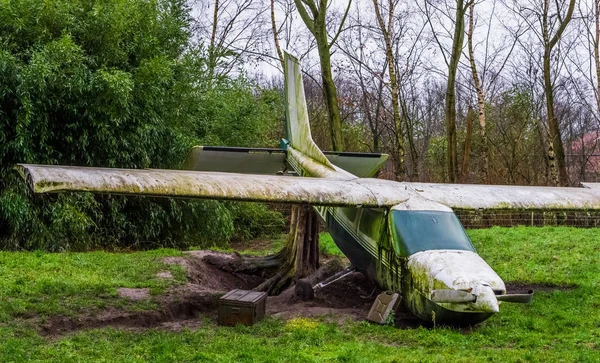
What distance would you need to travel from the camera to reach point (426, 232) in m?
7.25

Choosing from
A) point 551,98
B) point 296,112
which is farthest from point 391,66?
point 296,112

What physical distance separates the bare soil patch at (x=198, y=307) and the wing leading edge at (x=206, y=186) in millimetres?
1487

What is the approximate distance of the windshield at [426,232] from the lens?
7113 mm

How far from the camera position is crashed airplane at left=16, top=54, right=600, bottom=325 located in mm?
6312

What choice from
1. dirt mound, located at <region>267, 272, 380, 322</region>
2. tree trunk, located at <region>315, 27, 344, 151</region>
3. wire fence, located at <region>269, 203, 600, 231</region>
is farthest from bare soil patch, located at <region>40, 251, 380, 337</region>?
wire fence, located at <region>269, 203, 600, 231</region>

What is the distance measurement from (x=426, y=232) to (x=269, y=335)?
7.41ft

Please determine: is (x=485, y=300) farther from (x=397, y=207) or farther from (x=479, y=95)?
(x=479, y=95)

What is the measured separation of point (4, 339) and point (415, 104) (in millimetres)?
30728

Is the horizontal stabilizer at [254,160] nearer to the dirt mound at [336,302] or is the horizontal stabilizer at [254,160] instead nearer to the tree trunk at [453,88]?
the dirt mound at [336,302]

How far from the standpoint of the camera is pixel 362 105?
1171 inches

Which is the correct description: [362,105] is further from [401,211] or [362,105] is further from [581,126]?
[401,211]

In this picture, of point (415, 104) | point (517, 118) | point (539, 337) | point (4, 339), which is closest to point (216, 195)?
point (4, 339)

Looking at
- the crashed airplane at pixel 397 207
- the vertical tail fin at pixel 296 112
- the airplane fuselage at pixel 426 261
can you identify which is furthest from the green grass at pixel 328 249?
the airplane fuselage at pixel 426 261

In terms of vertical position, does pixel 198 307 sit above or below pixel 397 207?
below
